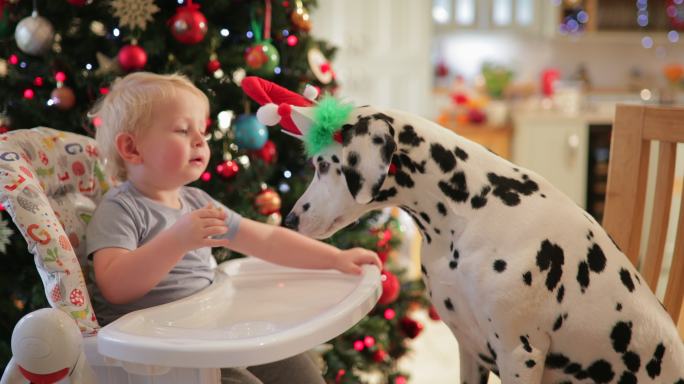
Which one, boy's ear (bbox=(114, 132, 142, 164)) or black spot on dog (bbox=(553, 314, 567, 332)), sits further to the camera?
boy's ear (bbox=(114, 132, 142, 164))

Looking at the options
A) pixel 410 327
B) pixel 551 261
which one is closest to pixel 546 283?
pixel 551 261

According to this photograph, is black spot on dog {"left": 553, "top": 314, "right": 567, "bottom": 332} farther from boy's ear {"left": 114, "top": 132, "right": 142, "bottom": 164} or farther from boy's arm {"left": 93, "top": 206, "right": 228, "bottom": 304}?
boy's ear {"left": 114, "top": 132, "right": 142, "bottom": 164}

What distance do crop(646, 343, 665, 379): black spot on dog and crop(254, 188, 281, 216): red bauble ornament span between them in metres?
1.08

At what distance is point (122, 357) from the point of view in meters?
1.02

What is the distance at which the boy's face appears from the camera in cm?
140

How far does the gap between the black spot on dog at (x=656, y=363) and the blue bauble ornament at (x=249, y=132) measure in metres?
1.15

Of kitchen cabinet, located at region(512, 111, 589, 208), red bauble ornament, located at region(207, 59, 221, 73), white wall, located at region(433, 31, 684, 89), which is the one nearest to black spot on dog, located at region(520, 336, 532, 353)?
red bauble ornament, located at region(207, 59, 221, 73)

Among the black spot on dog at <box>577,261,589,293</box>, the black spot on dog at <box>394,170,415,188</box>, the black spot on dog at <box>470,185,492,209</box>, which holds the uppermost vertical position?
the black spot on dog at <box>394,170,415,188</box>

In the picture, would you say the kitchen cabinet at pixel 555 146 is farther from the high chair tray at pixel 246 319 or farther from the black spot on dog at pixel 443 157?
the black spot on dog at pixel 443 157

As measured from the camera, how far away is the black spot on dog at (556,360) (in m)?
1.12

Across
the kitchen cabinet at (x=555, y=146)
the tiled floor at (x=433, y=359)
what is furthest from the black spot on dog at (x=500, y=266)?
the kitchen cabinet at (x=555, y=146)

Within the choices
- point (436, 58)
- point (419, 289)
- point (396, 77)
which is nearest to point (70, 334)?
point (419, 289)

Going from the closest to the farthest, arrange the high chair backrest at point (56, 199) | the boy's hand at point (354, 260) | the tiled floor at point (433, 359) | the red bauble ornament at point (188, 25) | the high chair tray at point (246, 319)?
the high chair tray at point (246, 319) < the high chair backrest at point (56, 199) < the boy's hand at point (354, 260) < the red bauble ornament at point (188, 25) < the tiled floor at point (433, 359)

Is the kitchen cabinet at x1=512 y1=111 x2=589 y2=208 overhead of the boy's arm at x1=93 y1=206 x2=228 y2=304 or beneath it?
beneath
